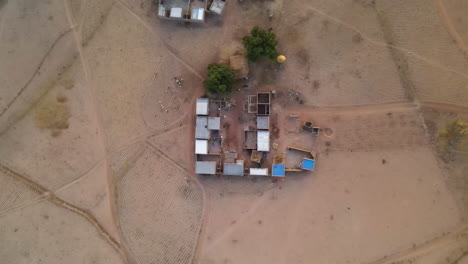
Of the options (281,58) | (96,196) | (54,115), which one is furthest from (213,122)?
(54,115)

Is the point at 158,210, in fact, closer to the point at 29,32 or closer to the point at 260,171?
the point at 260,171

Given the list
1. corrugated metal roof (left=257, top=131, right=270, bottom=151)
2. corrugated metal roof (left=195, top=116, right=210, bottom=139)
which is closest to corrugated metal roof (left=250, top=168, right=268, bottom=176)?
corrugated metal roof (left=257, top=131, right=270, bottom=151)

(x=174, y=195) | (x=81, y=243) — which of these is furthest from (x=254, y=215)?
(x=81, y=243)

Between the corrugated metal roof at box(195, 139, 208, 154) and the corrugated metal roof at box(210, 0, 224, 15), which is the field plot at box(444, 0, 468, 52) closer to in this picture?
the corrugated metal roof at box(210, 0, 224, 15)

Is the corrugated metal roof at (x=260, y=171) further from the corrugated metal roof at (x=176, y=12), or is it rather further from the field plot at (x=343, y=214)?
the corrugated metal roof at (x=176, y=12)

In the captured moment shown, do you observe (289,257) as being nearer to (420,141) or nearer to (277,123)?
(277,123)

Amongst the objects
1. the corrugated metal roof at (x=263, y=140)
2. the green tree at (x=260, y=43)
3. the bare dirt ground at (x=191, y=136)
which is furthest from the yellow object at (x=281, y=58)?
the corrugated metal roof at (x=263, y=140)
